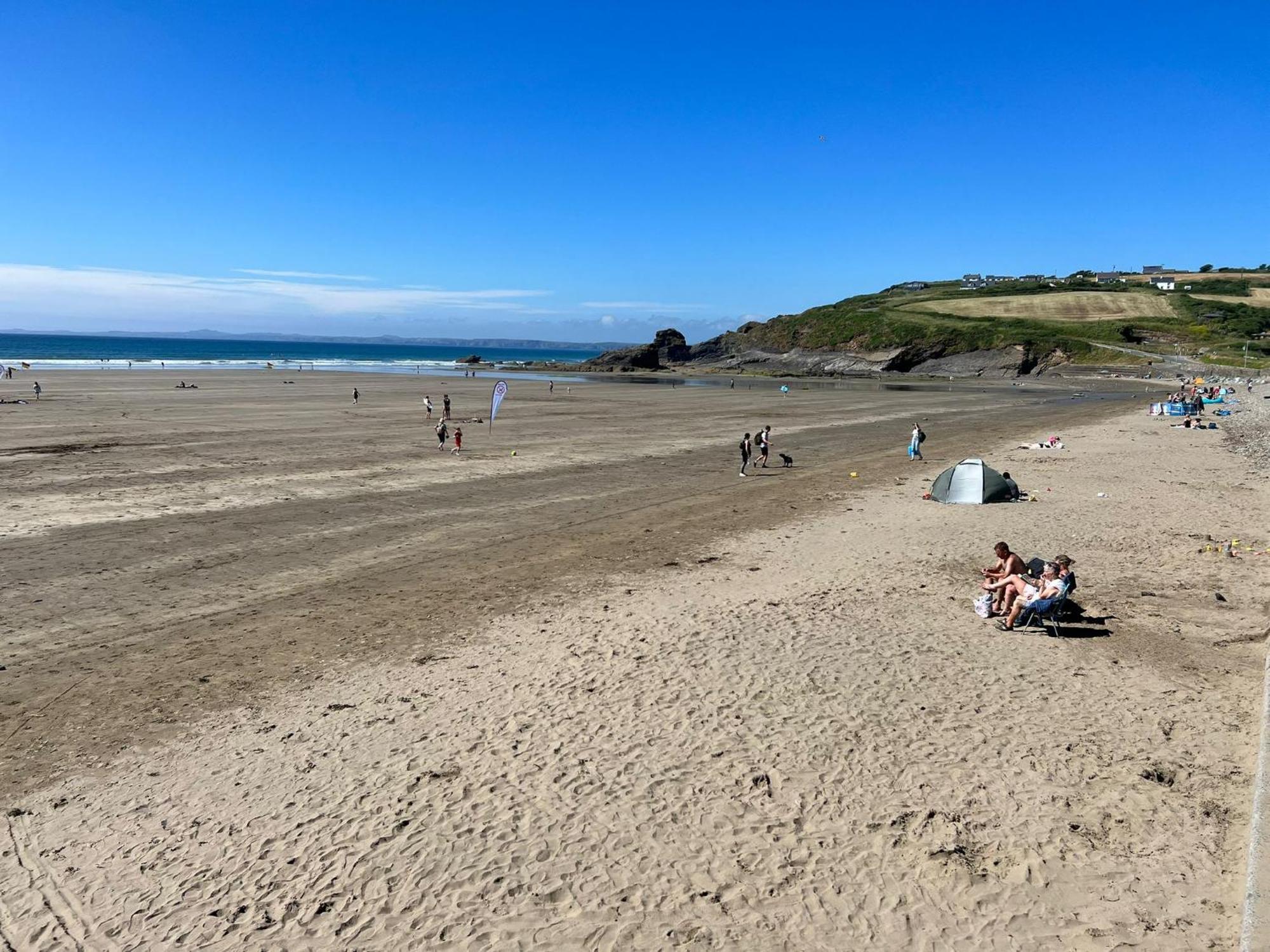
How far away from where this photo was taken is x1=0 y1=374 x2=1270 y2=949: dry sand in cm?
590

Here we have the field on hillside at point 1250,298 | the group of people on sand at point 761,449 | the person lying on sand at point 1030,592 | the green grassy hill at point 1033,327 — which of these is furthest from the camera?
the field on hillside at point 1250,298

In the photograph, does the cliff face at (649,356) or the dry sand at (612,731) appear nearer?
the dry sand at (612,731)

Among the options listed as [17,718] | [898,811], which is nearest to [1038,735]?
[898,811]

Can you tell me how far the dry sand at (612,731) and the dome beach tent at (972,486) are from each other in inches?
66.8

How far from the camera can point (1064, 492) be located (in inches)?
866

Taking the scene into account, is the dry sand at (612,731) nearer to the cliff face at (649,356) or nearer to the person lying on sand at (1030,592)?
the person lying on sand at (1030,592)

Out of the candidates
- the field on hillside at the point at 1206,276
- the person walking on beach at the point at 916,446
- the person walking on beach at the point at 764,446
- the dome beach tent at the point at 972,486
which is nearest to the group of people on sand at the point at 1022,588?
the dome beach tent at the point at 972,486

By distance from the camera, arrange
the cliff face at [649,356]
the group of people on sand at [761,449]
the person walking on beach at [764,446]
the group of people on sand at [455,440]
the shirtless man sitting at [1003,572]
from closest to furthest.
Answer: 1. the shirtless man sitting at [1003,572]
2. the group of people on sand at [761,449]
3. the person walking on beach at [764,446]
4. the group of people on sand at [455,440]
5. the cliff face at [649,356]

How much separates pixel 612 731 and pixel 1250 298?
536ft

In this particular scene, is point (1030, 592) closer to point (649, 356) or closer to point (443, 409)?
point (443, 409)

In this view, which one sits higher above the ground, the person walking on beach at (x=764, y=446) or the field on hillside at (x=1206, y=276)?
the field on hillside at (x=1206, y=276)

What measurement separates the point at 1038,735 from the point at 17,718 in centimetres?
1111

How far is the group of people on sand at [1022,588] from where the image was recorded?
11.3m

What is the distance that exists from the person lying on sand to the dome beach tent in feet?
28.9
